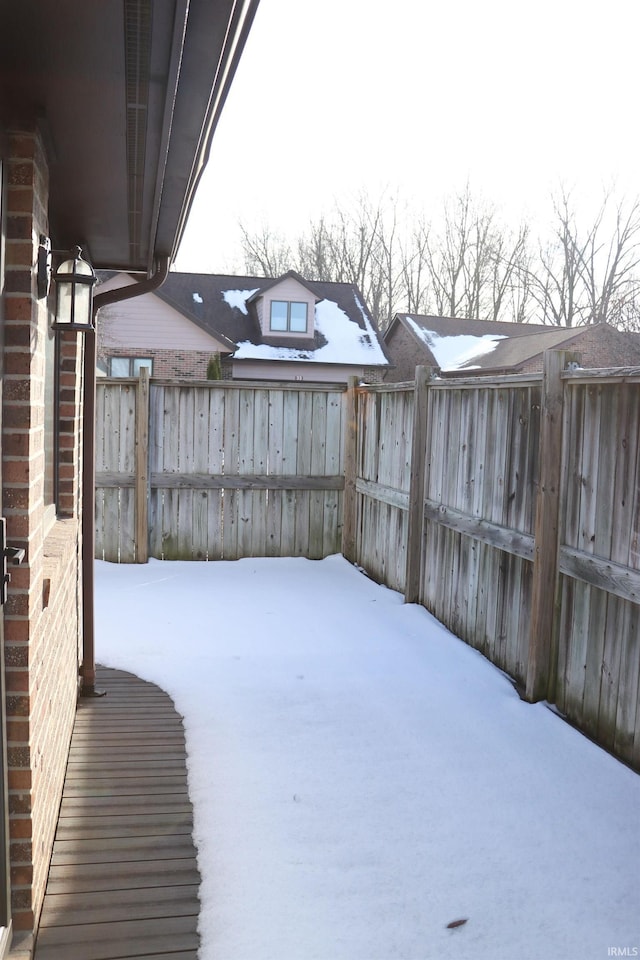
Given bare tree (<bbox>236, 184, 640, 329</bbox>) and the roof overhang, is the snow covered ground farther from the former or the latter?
bare tree (<bbox>236, 184, 640, 329</bbox>)

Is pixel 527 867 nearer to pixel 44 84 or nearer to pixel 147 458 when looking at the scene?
pixel 44 84

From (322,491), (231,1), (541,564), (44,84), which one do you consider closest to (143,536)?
(322,491)

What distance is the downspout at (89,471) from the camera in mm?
4246

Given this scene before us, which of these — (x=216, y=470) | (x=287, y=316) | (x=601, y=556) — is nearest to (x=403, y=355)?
(x=287, y=316)

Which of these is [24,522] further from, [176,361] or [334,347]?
[334,347]

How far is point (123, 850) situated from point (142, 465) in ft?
17.0

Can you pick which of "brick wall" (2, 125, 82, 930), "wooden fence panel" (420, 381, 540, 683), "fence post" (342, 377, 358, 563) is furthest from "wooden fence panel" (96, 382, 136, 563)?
"brick wall" (2, 125, 82, 930)

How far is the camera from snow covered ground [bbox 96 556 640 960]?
2448 mm

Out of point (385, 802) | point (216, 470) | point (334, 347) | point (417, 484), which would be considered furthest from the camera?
point (334, 347)

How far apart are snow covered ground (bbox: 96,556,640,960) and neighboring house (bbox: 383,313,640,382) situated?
1524 cm

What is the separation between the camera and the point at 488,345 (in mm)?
23016

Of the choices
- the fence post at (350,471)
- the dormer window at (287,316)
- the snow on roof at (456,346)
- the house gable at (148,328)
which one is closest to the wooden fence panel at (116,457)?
the fence post at (350,471)

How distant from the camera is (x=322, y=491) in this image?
26.8ft

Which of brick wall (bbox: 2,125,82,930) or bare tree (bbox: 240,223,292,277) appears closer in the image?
brick wall (bbox: 2,125,82,930)
